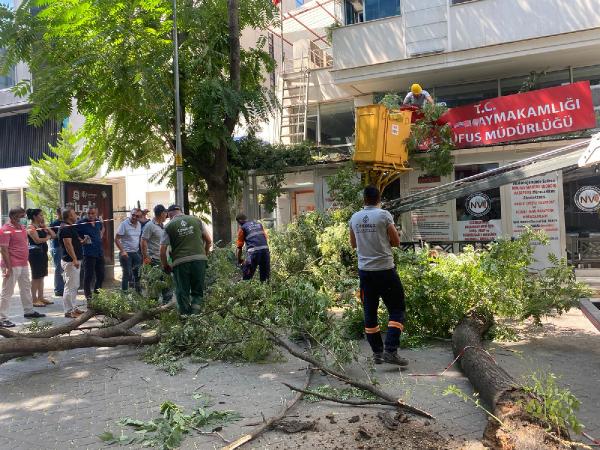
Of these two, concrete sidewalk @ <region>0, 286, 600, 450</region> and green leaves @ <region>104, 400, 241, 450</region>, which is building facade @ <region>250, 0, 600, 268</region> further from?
green leaves @ <region>104, 400, 241, 450</region>

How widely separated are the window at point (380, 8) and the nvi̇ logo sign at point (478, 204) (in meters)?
5.04

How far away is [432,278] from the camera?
20.0 feet

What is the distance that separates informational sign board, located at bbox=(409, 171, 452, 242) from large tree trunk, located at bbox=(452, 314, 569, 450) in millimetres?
7147

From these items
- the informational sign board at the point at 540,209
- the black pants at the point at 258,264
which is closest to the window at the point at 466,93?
the informational sign board at the point at 540,209

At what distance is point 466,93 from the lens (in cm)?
1321

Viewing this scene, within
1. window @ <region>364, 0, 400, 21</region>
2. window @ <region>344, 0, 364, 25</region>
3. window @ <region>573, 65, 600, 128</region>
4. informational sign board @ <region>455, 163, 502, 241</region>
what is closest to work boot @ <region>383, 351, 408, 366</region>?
informational sign board @ <region>455, 163, 502, 241</region>

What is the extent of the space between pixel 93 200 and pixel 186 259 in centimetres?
613

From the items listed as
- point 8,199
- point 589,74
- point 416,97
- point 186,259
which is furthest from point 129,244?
point 8,199

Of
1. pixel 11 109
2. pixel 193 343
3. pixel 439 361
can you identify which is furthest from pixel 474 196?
pixel 11 109

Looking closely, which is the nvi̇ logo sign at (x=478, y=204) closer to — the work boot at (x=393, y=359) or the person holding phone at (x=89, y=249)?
the work boot at (x=393, y=359)

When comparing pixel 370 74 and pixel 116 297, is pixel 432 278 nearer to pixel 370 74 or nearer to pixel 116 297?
pixel 116 297

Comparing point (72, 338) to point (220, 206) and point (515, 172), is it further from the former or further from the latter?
point (220, 206)

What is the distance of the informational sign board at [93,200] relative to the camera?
440 inches

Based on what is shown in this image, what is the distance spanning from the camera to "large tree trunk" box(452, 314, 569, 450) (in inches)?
115
